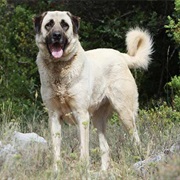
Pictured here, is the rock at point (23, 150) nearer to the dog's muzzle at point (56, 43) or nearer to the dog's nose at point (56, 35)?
the dog's muzzle at point (56, 43)

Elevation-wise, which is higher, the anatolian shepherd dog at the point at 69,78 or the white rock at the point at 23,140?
the anatolian shepherd dog at the point at 69,78

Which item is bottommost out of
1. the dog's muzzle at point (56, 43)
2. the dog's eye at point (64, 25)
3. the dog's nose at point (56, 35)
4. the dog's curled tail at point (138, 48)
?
the dog's curled tail at point (138, 48)

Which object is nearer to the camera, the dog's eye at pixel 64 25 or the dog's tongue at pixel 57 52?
the dog's tongue at pixel 57 52

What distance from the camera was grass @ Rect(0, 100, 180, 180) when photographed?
6.29 metres

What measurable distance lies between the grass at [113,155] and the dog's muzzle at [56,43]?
2.85 ft

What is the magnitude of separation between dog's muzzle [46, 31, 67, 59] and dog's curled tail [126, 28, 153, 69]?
1536 mm

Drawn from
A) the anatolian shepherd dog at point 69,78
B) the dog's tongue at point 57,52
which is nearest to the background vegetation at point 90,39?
the anatolian shepherd dog at point 69,78

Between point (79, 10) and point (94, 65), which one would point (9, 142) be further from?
point (79, 10)

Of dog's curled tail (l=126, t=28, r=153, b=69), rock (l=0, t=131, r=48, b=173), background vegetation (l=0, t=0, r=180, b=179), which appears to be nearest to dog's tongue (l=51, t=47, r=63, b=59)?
rock (l=0, t=131, r=48, b=173)

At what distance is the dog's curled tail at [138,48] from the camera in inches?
374

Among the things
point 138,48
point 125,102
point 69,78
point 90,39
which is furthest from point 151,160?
point 90,39

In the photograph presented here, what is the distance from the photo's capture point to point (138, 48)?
31.5 feet

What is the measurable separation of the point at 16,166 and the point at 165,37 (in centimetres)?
800

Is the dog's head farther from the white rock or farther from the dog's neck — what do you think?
the white rock
